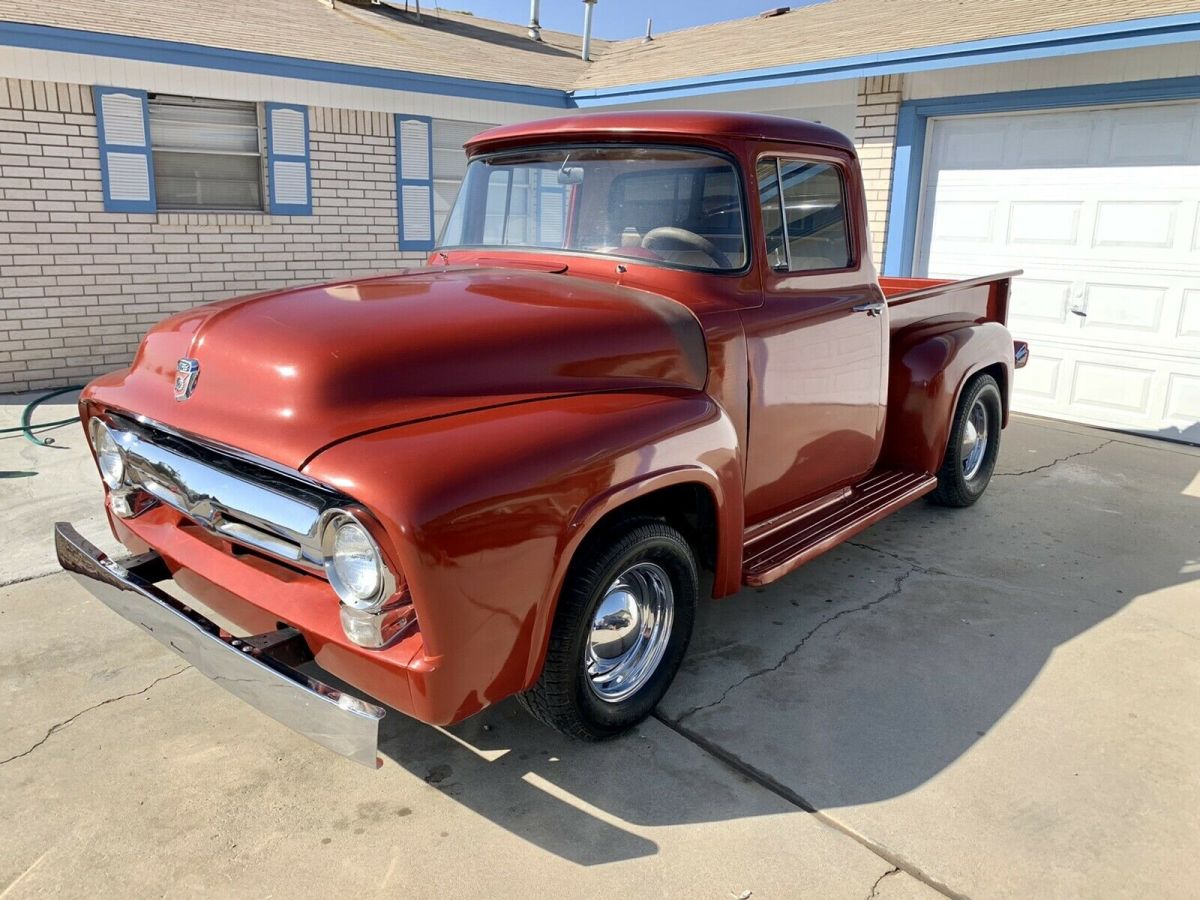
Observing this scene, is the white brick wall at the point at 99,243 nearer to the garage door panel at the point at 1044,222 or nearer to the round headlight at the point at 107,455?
the round headlight at the point at 107,455

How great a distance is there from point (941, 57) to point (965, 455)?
4014 mm

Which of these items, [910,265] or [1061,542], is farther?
[910,265]

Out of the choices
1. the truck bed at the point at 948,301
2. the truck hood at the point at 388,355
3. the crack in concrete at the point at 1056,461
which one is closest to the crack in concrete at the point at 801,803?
the truck hood at the point at 388,355

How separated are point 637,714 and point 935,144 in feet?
23.6

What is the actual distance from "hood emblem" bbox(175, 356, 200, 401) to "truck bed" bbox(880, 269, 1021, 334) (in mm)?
3314

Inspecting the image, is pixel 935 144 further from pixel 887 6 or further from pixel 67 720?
pixel 67 720

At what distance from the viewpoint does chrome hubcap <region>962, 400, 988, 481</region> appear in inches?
212

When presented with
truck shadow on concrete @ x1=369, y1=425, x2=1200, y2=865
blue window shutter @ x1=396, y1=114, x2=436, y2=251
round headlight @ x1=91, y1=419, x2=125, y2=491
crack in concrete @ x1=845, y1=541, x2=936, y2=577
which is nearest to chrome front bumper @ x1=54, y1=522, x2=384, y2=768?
round headlight @ x1=91, y1=419, x2=125, y2=491

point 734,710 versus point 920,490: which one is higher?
point 920,490

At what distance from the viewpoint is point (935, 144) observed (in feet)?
27.9

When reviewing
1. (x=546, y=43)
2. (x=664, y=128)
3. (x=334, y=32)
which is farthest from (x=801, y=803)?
(x=546, y=43)

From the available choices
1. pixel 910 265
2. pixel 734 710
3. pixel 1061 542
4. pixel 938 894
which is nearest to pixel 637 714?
pixel 734 710

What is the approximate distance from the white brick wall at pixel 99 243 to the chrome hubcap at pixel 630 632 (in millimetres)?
7328

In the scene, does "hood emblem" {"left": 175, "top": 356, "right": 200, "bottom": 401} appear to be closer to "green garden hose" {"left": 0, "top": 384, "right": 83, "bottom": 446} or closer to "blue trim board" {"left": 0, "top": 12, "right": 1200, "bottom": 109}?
"green garden hose" {"left": 0, "top": 384, "right": 83, "bottom": 446}
